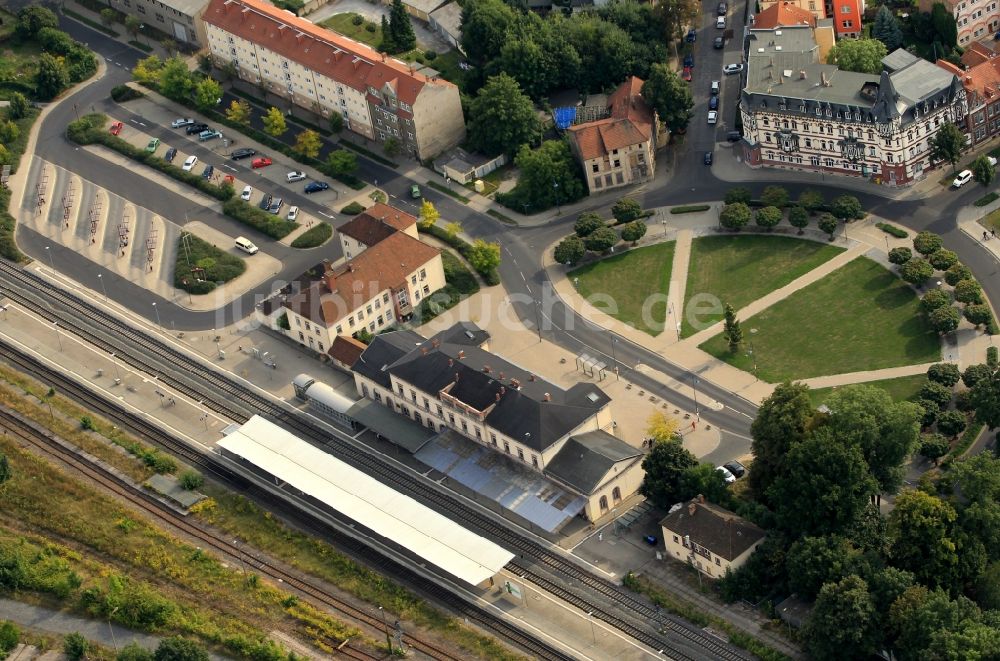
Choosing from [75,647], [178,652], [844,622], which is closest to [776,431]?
[844,622]

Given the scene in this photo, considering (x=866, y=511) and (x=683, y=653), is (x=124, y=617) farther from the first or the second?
(x=866, y=511)

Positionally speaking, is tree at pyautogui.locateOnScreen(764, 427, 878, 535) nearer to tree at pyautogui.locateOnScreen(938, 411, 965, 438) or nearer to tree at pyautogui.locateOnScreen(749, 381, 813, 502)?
tree at pyautogui.locateOnScreen(749, 381, 813, 502)

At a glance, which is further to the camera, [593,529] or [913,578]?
[593,529]

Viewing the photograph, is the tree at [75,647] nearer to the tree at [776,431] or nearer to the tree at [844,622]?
the tree at [776,431]

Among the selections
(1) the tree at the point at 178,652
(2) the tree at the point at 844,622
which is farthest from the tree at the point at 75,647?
(2) the tree at the point at 844,622

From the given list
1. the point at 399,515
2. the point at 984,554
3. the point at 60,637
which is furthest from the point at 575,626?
the point at 60,637
